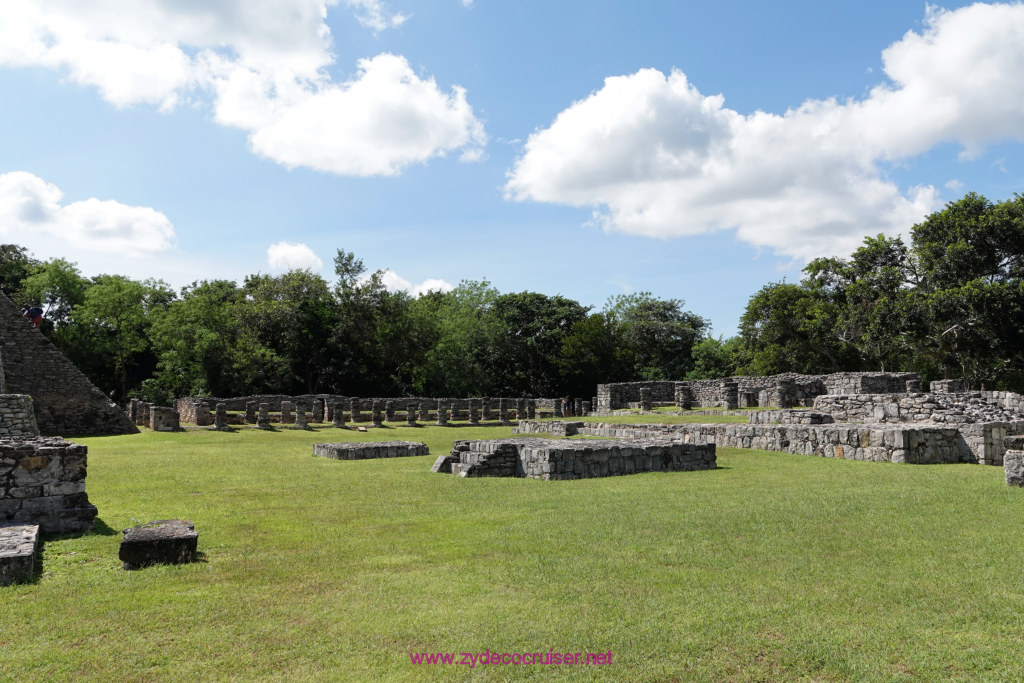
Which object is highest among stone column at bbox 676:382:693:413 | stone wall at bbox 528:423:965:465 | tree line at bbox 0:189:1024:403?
tree line at bbox 0:189:1024:403

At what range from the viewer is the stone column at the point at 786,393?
29.8 m

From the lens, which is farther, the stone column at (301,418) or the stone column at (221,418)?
the stone column at (301,418)

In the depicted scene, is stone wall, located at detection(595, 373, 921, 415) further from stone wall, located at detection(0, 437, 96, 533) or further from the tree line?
stone wall, located at detection(0, 437, 96, 533)

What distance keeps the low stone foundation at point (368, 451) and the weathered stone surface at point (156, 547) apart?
10.2 meters

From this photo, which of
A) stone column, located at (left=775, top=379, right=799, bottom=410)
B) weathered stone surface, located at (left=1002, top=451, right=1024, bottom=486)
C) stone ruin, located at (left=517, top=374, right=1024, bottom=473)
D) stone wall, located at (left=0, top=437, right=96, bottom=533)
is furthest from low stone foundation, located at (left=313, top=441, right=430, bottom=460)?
stone column, located at (left=775, top=379, right=799, bottom=410)

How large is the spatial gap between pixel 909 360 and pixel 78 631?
47376 millimetres

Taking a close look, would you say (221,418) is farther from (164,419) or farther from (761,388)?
(761,388)

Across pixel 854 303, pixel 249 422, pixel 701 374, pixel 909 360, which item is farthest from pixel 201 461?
pixel 701 374

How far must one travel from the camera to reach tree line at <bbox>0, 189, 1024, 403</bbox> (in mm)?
34594

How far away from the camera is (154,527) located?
20.9ft

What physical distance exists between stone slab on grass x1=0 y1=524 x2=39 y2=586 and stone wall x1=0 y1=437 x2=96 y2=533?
109 cm

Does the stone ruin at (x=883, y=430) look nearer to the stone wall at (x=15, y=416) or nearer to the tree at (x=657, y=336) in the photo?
the stone wall at (x=15, y=416)

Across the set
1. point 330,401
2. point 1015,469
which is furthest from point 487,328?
point 1015,469

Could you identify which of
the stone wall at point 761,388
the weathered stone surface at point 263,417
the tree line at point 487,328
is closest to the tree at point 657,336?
the tree line at point 487,328
